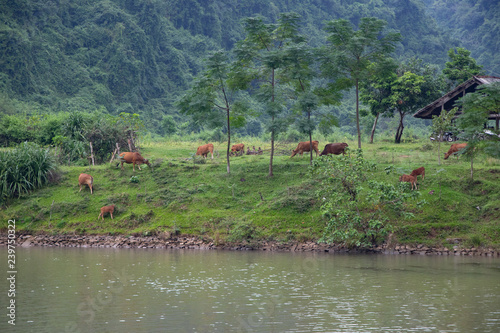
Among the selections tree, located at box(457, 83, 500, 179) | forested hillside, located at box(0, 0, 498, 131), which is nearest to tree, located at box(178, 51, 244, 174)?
tree, located at box(457, 83, 500, 179)

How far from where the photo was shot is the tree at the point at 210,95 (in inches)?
1230

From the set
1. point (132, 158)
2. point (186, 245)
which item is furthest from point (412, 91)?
point (186, 245)

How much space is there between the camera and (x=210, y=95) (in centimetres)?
3225

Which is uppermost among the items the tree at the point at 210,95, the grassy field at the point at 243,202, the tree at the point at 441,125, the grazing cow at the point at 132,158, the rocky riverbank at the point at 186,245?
the tree at the point at 210,95

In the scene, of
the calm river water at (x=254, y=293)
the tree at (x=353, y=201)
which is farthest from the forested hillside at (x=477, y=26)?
the calm river water at (x=254, y=293)

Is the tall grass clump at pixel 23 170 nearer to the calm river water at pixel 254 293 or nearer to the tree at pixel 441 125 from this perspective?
the calm river water at pixel 254 293

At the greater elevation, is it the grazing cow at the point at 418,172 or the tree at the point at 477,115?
the tree at the point at 477,115

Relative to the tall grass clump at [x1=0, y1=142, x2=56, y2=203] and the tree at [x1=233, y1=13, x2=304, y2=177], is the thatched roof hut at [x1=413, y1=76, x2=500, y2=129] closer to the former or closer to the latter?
the tree at [x1=233, y1=13, x2=304, y2=177]

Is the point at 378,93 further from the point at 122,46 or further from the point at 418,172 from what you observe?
the point at 122,46

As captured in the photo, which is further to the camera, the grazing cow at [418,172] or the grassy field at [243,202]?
the grazing cow at [418,172]

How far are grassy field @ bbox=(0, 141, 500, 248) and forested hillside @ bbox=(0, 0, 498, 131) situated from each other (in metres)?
33.8

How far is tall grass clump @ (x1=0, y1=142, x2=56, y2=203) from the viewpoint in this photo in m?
30.7

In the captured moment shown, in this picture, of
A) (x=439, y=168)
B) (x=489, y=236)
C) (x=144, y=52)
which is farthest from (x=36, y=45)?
(x=489, y=236)

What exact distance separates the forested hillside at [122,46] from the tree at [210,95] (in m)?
33.6
